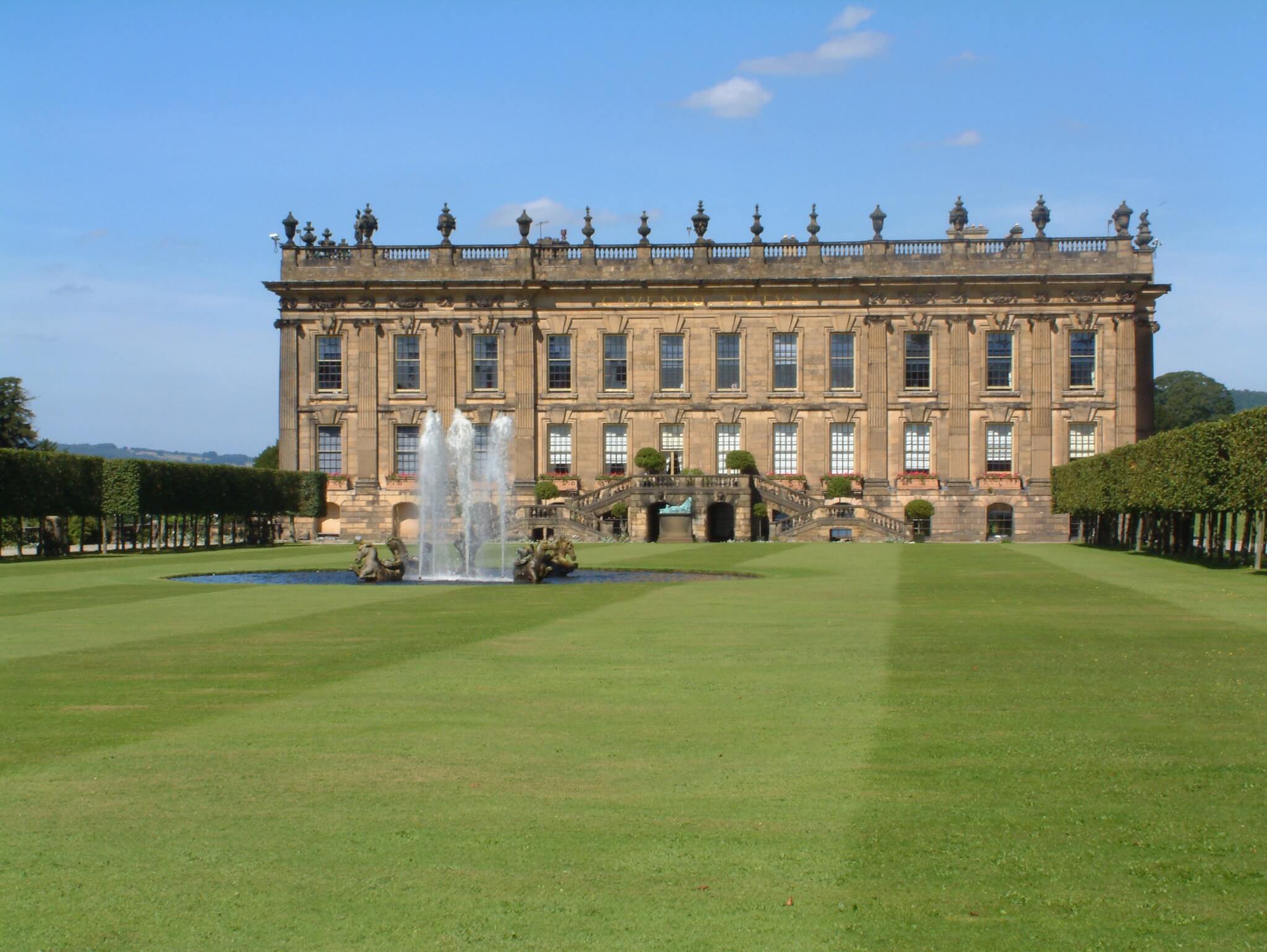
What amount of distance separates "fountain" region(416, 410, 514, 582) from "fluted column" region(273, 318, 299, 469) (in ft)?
21.1

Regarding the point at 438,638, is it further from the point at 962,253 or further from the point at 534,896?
the point at 962,253

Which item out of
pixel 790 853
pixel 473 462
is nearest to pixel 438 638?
pixel 790 853

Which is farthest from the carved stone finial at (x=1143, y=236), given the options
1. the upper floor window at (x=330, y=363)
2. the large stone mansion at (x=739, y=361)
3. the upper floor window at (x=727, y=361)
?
the upper floor window at (x=330, y=363)

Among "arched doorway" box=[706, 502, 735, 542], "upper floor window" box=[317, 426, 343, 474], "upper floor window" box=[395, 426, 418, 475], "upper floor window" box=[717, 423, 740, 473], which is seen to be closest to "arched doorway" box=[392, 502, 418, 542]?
"upper floor window" box=[395, 426, 418, 475]

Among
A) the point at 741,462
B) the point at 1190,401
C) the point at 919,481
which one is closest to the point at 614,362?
the point at 741,462

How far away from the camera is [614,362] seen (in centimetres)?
6081

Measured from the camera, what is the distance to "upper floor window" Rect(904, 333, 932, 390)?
5931cm

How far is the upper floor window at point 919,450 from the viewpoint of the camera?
59.1 metres

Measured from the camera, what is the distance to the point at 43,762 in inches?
339

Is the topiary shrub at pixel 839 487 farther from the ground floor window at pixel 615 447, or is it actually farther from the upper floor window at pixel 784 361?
the ground floor window at pixel 615 447

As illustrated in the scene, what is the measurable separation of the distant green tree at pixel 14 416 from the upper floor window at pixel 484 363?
1131 inches

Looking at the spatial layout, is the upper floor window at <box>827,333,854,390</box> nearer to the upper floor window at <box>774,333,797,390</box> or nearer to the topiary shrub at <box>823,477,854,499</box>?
the upper floor window at <box>774,333,797,390</box>

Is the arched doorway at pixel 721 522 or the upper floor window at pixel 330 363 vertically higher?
the upper floor window at pixel 330 363

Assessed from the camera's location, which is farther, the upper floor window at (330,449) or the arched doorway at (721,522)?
the upper floor window at (330,449)
